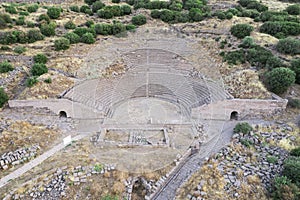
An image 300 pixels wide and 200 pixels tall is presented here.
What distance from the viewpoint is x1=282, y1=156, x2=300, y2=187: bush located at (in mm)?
13900

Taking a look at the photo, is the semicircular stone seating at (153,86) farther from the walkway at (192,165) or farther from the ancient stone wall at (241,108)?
the walkway at (192,165)

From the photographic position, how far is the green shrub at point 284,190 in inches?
511

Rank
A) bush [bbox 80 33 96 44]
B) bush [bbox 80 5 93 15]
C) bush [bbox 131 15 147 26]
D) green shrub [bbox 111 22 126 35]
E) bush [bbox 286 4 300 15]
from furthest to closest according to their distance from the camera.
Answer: bush [bbox 80 5 93 15] → bush [bbox 286 4 300 15] → bush [bbox 131 15 147 26] → green shrub [bbox 111 22 126 35] → bush [bbox 80 33 96 44]

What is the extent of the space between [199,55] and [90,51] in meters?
12.4

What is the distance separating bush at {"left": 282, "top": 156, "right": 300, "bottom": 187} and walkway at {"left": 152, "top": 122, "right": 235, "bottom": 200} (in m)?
4.14

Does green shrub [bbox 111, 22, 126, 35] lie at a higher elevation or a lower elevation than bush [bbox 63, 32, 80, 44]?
higher

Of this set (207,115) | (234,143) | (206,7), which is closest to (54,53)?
(207,115)

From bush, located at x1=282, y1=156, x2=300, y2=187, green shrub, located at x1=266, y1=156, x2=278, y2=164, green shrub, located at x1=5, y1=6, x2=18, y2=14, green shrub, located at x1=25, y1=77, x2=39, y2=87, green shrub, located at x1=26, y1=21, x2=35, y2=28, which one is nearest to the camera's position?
bush, located at x1=282, y1=156, x2=300, y2=187

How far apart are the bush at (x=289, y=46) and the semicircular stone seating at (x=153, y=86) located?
9.68 meters

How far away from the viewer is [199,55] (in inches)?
1097

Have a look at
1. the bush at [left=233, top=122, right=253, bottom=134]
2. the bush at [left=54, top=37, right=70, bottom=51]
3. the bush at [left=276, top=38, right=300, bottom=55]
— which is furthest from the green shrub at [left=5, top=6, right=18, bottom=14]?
the bush at [left=276, top=38, right=300, bottom=55]

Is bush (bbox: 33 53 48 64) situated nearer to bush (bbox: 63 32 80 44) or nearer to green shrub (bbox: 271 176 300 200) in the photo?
bush (bbox: 63 32 80 44)

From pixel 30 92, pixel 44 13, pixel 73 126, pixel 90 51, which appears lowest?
pixel 73 126

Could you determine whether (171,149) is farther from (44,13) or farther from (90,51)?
(44,13)
